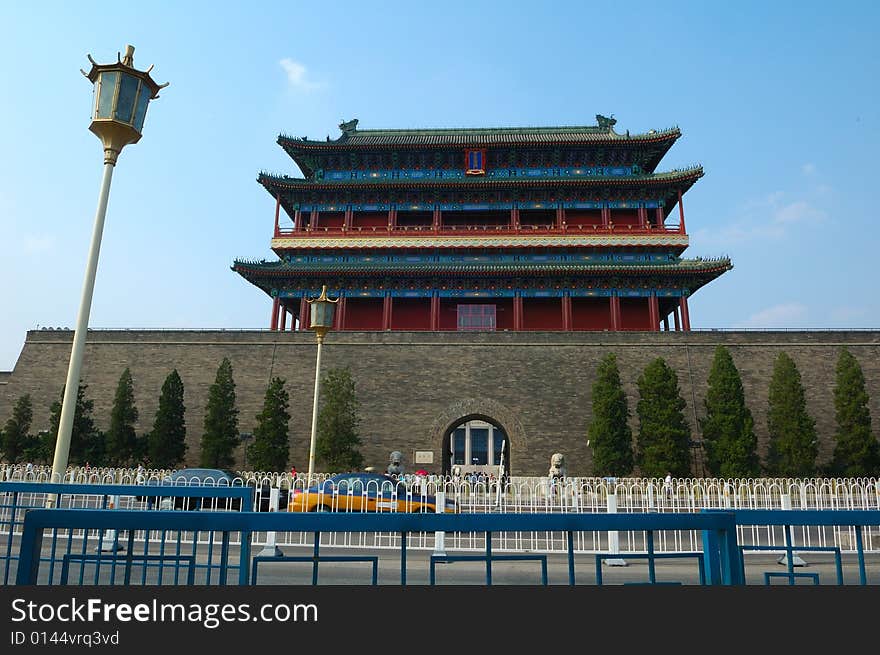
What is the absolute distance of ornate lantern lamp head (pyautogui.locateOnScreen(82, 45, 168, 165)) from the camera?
682cm

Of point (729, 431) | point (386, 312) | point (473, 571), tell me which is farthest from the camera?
point (386, 312)

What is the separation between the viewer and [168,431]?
68.8 feet

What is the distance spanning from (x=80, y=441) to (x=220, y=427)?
4223mm

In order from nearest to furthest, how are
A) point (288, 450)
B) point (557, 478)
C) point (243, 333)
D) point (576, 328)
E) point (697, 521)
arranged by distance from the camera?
point (697, 521) < point (557, 478) < point (288, 450) < point (243, 333) < point (576, 328)

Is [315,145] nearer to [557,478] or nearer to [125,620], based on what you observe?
[557,478]

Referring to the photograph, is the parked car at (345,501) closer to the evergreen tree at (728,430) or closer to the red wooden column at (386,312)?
the evergreen tree at (728,430)

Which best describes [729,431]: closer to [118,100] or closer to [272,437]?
[272,437]

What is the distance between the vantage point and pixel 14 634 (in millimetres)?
1700

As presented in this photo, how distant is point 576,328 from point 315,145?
566 inches

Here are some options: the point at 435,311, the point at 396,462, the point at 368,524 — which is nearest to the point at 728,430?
the point at 396,462

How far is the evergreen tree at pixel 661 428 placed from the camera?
19094 millimetres

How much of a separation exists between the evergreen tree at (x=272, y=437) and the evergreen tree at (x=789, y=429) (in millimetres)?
15274

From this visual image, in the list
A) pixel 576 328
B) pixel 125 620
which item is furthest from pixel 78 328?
pixel 576 328

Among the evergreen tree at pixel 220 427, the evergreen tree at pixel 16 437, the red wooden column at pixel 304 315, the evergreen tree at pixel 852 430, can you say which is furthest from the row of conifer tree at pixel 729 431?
the evergreen tree at pixel 16 437
